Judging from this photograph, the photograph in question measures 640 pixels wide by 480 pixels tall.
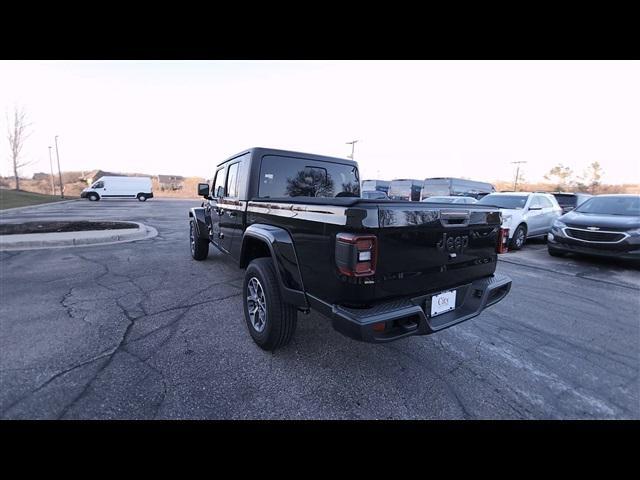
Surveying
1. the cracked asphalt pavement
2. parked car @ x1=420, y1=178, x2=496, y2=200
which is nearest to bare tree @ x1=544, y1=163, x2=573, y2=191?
parked car @ x1=420, y1=178, x2=496, y2=200

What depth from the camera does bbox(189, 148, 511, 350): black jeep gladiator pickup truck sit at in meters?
2.04

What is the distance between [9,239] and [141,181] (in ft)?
92.4

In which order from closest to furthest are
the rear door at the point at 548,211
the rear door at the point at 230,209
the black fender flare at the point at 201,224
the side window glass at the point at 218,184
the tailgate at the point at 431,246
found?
the tailgate at the point at 431,246 → the rear door at the point at 230,209 → the side window glass at the point at 218,184 → the black fender flare at the point at 201,224 → the rear door at the point at 548,211

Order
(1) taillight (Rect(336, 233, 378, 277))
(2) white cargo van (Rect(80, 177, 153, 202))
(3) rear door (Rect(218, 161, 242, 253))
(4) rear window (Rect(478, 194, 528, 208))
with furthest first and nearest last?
(2) white cargo van (Rect(80, 177, 153, 202))
(4) rear window (Rect(478, 194, 528, 208))
(3) rear door (Rect(218, 161, 242, 253))
(1) taillight (Rect(336, 233, 378, 277))

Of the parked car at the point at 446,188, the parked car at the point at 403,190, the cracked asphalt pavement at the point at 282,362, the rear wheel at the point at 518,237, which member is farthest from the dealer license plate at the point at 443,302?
the parked car at the point at 403,190

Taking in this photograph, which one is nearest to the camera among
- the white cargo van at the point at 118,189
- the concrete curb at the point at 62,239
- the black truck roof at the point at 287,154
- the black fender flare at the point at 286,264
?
the black fender flare at the point at 286,264

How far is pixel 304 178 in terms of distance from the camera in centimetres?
404

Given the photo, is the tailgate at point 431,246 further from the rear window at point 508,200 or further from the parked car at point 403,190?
the parked car at point 403,190

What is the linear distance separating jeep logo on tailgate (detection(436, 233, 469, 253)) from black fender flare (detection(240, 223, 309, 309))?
1224mm

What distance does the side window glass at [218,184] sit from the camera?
480 cm

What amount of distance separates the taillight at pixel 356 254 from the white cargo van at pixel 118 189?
3610 cm

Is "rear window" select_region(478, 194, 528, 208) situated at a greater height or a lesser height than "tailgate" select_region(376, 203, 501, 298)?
greater

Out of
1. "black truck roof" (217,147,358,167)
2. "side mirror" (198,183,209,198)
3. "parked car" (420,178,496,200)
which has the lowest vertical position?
"side mirror" (198,183,209,198)

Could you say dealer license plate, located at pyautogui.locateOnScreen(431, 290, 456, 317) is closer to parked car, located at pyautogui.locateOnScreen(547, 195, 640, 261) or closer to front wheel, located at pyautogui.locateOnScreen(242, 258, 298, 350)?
front wheel, located at pyautogui.locateOnScreen(242, 258, 298, 350)
